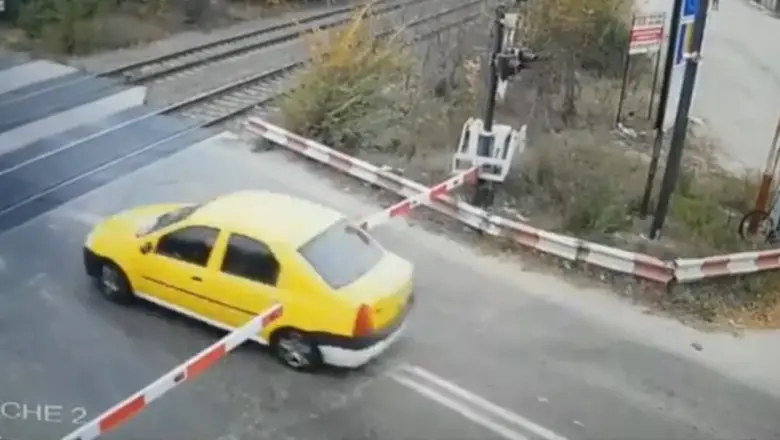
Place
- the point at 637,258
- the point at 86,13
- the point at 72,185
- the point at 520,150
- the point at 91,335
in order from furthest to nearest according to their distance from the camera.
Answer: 1. the point at 86,13
2. the point at 520,150
3. the point at 72,185
4. the point at 637,258
5. the point at 91,335

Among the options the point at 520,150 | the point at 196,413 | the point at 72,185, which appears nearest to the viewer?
the point at 196,413

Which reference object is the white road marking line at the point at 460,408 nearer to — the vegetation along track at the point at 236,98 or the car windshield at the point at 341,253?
the car windshield at the point at 341,253

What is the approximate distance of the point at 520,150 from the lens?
49.8 feet

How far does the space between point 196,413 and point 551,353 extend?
144 inches

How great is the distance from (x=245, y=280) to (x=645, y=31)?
8.88 metres

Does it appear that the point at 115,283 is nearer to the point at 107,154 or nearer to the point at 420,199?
the point at 420,199

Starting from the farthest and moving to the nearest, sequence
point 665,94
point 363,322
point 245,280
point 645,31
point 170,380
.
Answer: point 645,31 → point 665,94 → point 245,280 → point 363,322 → point 170,380

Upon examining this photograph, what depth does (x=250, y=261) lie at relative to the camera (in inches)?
395

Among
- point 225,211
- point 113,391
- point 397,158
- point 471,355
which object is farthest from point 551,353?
point 397,158

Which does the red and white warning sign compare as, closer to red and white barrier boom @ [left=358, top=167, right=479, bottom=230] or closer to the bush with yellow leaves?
the bush with yellow leaves

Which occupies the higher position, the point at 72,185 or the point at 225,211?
the point at 225,211

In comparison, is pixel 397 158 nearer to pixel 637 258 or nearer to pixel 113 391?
pixel 637 258

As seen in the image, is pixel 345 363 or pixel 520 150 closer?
pixel 345 363

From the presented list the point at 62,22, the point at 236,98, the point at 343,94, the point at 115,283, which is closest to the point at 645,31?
the point at 343,94
